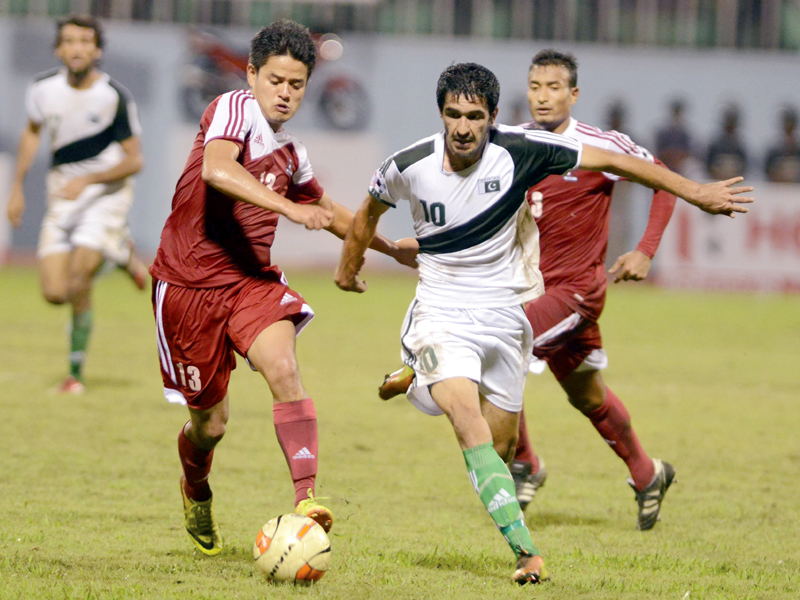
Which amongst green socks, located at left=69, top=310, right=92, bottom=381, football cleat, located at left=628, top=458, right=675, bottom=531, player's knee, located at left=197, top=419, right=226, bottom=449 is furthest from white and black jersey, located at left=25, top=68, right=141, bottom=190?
football cleat, located at left=628, top=458, right=675, bottom=531

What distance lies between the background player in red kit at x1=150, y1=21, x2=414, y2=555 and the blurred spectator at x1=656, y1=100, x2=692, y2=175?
21.7 meters

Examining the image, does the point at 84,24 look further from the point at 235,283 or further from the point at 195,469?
the point at 195,469

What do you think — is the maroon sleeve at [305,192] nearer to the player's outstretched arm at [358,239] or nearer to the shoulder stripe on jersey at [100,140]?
the player's outstretched arm at [358,239]

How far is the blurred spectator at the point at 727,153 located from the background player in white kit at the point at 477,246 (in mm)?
21664

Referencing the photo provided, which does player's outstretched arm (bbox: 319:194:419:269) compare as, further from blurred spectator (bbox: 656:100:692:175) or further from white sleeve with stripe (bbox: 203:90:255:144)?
blurred spectator (bbox: 656:100:692:175)

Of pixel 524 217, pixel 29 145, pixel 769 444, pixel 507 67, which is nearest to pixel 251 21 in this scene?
pixel 507 67

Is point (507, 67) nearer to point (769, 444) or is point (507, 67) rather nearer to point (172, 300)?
point (769, 444)

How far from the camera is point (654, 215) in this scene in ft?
19.5

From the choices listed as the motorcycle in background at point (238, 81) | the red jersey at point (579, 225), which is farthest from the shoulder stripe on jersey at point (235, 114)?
the motorcycle in background at point (238, 81)

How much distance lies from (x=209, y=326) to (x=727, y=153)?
76.6 feet

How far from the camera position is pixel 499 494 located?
423 cm

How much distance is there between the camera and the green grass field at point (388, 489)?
14.1 feet

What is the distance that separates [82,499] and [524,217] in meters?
2.75

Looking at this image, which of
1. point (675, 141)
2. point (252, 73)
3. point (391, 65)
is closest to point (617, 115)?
point (675, 141)
